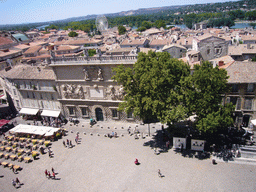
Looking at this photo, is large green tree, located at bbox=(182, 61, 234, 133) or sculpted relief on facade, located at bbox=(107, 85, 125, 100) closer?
large green tree, located at bbox=(182, 61, 234, 133)

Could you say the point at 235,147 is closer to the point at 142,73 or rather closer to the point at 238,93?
the point at 238,93

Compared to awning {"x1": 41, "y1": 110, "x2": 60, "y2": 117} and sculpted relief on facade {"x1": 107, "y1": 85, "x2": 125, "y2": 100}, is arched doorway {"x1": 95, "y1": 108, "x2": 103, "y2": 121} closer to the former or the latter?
sculpted relief on facade {"x1": 107, "y1": 85, "x2": 125, "y2": 100}

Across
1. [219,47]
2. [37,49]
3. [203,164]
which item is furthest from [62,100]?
[37,49]

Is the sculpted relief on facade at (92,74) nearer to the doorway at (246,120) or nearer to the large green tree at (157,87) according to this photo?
the large green tree at (157,87)

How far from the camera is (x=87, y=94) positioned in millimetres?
35000

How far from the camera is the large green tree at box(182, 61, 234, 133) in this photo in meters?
23.0

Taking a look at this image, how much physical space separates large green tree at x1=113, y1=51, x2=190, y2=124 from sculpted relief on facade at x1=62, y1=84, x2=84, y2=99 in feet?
34.3

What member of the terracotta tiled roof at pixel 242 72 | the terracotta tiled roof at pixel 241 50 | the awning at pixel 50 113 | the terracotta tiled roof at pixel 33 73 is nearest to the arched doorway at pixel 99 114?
the awning at pixel 50 113

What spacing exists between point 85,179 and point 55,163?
18.5ft

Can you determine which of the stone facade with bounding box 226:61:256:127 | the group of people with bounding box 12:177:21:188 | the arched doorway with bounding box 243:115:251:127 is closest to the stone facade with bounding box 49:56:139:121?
the stone facade with bounding box 226:61:256:127

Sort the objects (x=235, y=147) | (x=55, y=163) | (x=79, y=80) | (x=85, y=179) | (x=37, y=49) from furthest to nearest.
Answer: (x=37, y=49) < (x=79, y=80) < (x=55, y=163) < (x=235, y=147) < (x=85, y=179)

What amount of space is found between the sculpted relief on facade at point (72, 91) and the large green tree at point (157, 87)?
10463 millimetres

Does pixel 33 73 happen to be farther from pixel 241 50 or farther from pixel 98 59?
pixel 241 50

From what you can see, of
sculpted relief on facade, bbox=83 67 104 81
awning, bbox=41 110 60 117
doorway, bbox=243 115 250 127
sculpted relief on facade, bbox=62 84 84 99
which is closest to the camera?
doorway, bbox=243 115 250 127
